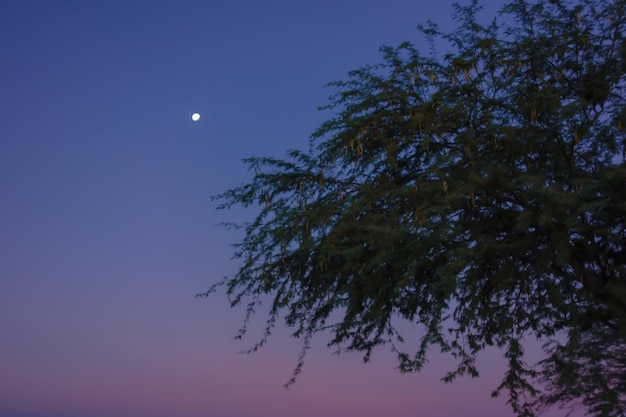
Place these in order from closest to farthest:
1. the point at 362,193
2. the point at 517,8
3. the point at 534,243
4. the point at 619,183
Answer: the point at 619,183 < the point at 534,243 < the point at 362,193 < the point at 517,8

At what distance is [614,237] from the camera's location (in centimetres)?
1153

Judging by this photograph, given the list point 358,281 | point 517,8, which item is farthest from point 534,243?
point 517,8

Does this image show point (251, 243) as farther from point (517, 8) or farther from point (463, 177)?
point (517, 8)

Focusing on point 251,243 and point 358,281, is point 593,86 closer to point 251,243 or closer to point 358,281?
point 358,281

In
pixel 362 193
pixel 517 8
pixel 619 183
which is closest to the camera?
pixel 619 183

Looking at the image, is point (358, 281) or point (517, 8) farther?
point (517, 8)

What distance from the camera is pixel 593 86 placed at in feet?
46.7

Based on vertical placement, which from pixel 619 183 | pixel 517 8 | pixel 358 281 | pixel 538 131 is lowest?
pixel 358 281

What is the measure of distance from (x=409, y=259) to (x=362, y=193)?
248 cm

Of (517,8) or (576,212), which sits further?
(517,8)

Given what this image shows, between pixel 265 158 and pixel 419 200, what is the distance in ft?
12.6

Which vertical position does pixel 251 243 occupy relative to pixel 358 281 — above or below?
above

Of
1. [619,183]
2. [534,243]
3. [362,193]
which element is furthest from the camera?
[362,193]

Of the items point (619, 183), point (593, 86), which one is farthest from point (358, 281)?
point (593, 86)
